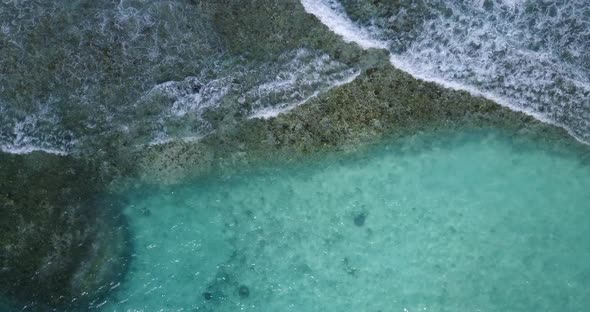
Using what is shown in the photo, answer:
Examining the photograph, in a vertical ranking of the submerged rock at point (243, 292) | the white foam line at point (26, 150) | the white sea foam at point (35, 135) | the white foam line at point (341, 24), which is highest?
the white foam line at point (341, 24)

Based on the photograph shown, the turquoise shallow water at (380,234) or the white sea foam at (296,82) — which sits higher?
the white sea foam at (296,82)

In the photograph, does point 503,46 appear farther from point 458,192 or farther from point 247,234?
point 247,234

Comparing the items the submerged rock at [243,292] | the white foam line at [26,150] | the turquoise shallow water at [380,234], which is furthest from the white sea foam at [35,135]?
the submerged rock at [243,292]

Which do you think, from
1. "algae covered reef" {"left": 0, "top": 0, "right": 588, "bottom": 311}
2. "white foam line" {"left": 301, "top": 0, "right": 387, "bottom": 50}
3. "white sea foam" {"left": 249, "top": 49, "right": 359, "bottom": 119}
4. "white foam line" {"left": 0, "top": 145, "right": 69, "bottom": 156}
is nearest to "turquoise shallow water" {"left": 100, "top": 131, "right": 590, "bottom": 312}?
"algae covered reef" {"left": 0, "top": 0, "right": 588, "bottom": 311}

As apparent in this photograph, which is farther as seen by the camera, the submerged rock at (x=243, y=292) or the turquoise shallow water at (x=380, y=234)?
the submerged rock at (x=243, y=292)

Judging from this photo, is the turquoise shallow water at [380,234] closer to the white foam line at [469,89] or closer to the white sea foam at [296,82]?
the white foam line at [469,89]

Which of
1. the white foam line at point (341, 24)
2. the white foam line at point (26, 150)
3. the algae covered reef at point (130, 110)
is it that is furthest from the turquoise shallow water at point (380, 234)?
the white foam line at point (341, 24)

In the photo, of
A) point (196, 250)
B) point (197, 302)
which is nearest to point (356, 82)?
point (196, 250)

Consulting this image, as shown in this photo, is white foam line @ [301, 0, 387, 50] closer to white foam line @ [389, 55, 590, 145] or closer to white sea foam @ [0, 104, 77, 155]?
white foam line @ [389, 55, 590, 145]
